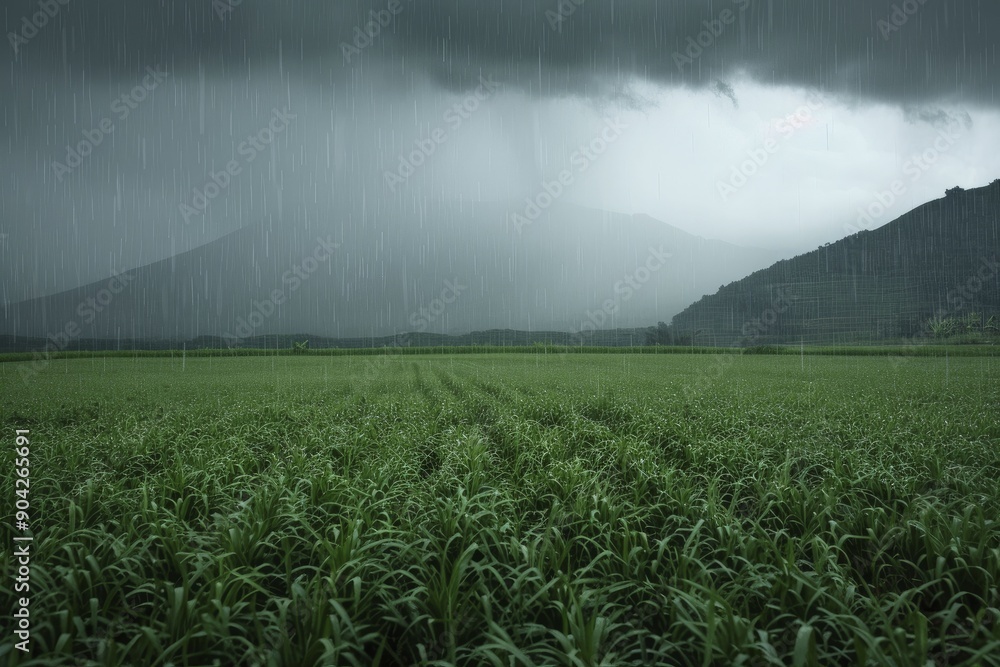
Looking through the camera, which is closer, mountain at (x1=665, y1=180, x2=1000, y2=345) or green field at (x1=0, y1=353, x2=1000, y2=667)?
green field at (x1=0, y1=353, x2=1000, y2=667)

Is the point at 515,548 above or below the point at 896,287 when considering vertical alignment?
below

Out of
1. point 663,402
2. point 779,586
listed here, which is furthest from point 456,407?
point 779,586

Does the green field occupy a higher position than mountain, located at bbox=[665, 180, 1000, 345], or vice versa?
mountain, located at bbox=[665, 180, 1000, 345]

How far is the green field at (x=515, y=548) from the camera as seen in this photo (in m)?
2.72

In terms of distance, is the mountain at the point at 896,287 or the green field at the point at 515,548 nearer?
the green field at the point at 515,548

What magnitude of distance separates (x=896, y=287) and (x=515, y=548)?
238495 millimetres

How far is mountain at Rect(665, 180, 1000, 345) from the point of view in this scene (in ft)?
507

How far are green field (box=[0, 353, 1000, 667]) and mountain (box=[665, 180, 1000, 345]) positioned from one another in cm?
14815

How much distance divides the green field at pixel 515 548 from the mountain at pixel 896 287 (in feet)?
486

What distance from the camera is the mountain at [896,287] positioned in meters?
154

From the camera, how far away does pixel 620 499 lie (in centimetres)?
538

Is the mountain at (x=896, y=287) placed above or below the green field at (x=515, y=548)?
above

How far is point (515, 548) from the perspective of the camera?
3.66 meters

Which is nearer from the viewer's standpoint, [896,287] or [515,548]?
[515,548]
